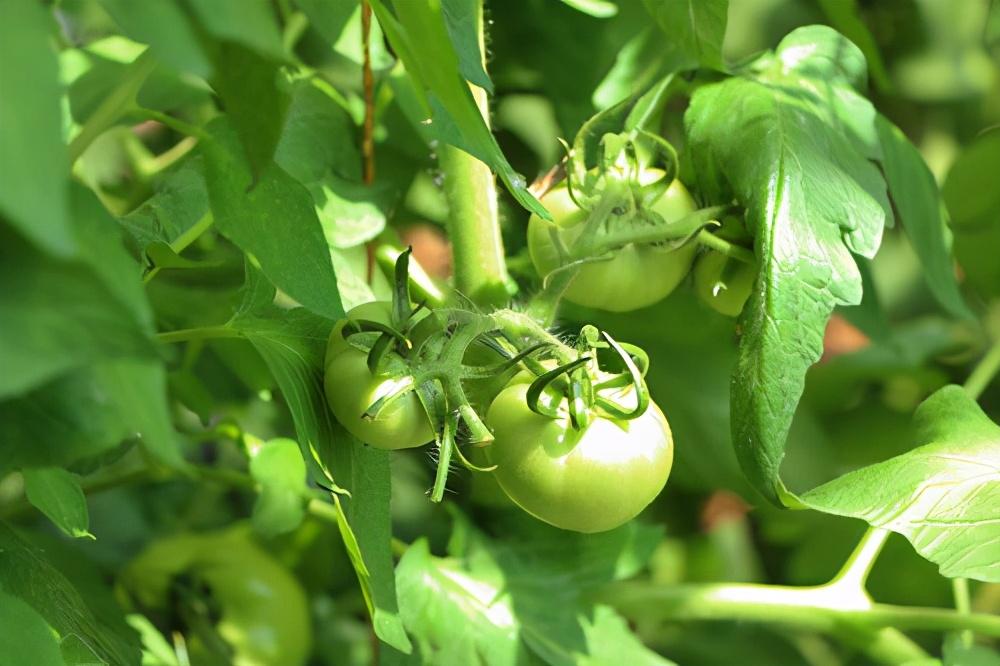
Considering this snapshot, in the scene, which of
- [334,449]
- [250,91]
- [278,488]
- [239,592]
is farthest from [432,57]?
[239,592]

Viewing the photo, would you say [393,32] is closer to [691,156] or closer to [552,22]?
[691,156]

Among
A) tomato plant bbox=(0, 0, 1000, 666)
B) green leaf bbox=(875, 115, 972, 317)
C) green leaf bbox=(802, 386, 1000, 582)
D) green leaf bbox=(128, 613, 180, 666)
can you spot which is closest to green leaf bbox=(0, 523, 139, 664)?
tomato plant bbox=(0, 0, 1000, 666)

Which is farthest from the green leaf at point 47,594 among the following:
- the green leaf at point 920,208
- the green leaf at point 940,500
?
the green leaf at point 920,208

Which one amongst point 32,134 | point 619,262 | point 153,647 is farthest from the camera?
point 153,647

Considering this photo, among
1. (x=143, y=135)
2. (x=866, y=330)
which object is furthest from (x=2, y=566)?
(x=143, y=135)

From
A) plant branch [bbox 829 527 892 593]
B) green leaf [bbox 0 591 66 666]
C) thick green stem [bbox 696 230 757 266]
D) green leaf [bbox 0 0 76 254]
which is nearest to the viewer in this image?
green leaf [bbox 0 0 76 254]

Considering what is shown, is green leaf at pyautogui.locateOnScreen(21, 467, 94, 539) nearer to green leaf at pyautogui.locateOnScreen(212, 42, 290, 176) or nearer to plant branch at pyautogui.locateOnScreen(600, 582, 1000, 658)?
green leaf at pyautogui.locateOnScreen(212, 42, 290, 176)

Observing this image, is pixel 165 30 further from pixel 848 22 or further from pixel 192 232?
pixel 848 22

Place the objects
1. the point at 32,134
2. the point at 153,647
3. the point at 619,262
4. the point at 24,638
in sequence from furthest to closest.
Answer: the point at 153,647
the point at 619,262
the point at 24,638
the point at 32,134
